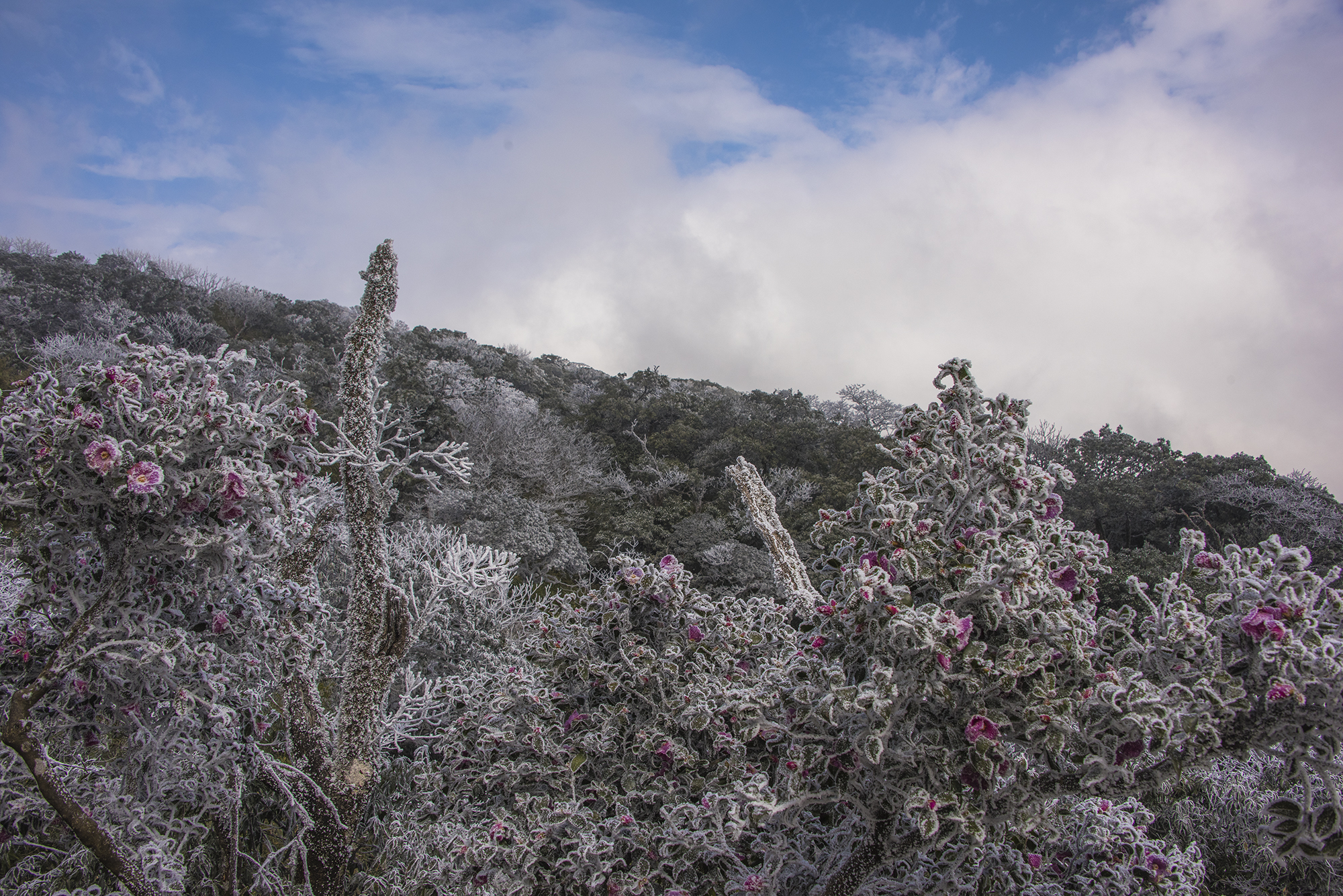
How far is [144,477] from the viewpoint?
89.1 inches

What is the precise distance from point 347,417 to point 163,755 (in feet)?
5.89

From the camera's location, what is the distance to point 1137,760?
6.93 ft

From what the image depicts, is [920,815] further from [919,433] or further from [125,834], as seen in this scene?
[125,834]

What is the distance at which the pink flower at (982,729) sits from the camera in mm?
2020

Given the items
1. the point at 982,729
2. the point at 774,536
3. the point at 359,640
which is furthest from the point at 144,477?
the point at 774,536

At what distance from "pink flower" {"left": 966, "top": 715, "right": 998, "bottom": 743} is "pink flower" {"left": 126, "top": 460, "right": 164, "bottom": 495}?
285 centimetres

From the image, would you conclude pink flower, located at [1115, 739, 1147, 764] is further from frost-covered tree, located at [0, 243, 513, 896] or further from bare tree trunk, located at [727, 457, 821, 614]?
frost-covered tree, located at [0, 243, 513, 896]

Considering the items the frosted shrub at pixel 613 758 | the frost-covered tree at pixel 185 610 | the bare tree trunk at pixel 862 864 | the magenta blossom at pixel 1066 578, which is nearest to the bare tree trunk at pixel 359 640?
the frost-covered tree at pixel 185 610

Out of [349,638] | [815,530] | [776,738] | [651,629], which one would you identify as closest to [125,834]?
[349,638]

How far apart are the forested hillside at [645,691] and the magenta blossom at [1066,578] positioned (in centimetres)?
3

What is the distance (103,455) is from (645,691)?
2556mm

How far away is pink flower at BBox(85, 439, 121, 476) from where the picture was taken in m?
2.24

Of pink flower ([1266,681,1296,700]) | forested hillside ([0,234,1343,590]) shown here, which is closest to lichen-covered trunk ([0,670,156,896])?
pink flower ([1266,681,1296,700])

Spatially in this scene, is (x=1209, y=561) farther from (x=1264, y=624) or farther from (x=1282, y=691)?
(x=1282, y=691)
